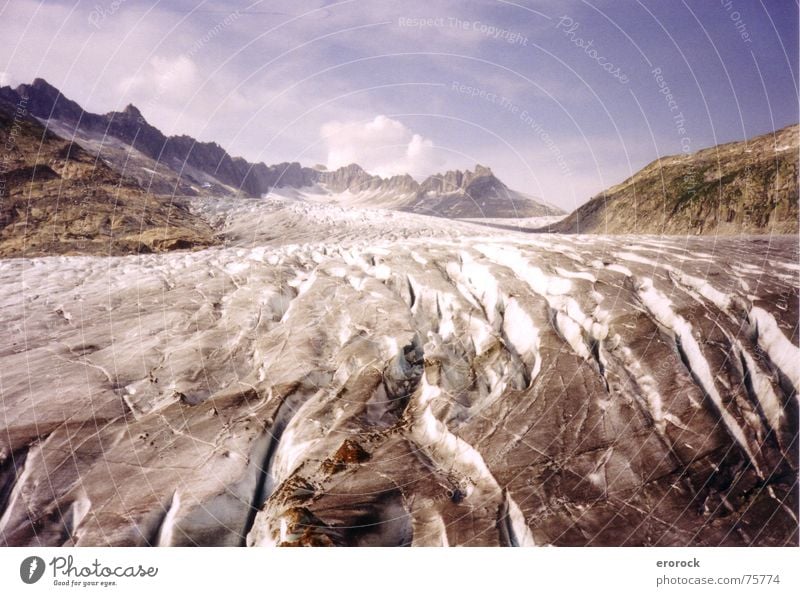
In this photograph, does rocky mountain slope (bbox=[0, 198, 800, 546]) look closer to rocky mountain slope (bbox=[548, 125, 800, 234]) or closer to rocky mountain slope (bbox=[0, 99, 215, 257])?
rocky mountain slope (bbox=[0, 99, 215, 257])

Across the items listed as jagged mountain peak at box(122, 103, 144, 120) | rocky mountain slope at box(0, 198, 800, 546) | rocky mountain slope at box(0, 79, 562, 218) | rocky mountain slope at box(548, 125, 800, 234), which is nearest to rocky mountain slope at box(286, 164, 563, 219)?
rocky mountain slope at box(0, 79, 562, 218)

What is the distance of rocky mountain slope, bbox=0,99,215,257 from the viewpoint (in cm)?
2105

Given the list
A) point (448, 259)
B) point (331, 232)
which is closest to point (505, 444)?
point (448, 259)

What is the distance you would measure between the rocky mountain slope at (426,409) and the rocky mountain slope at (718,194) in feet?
40.1

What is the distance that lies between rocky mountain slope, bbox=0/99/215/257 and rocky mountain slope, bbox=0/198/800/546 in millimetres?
10365

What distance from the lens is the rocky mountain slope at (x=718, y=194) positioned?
815 inches

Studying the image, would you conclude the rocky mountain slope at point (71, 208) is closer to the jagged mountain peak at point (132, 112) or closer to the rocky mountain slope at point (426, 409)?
the rocky mountain slope at point (426, 409)

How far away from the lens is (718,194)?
2333 centimetres

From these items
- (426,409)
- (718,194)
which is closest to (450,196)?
(718,194)

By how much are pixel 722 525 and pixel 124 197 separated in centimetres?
3414

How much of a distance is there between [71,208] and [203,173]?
73.3m
